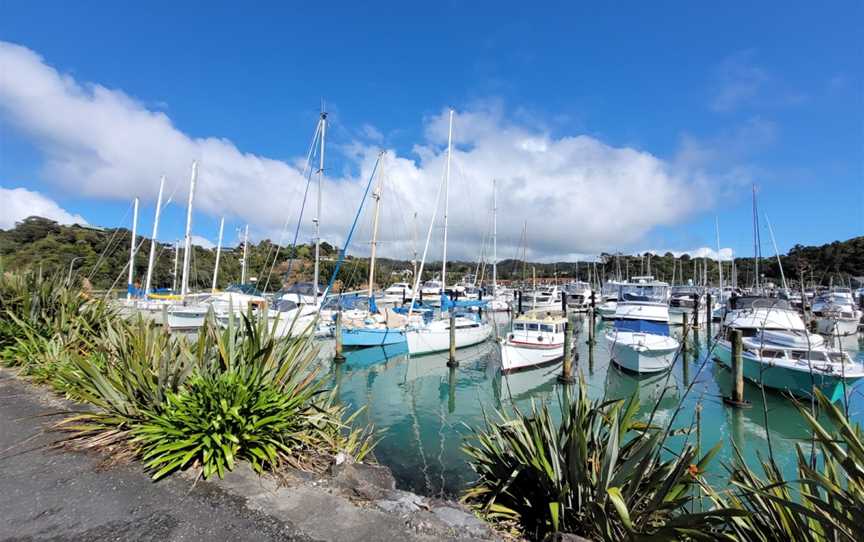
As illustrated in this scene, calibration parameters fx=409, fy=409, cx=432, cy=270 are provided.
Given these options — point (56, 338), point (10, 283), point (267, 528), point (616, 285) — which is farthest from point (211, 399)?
point (616, 285)

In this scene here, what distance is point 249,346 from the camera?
5.01 m

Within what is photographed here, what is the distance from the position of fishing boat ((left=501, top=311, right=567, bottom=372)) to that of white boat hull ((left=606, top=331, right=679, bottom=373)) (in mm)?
2539

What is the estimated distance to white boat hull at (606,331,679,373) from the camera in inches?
691

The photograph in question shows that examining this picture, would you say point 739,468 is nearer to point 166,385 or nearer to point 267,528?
point 267,528

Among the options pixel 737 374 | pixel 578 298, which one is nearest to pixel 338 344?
pixel 737 374

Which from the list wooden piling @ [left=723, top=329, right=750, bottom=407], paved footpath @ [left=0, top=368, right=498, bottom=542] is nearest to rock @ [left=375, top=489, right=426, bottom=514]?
paved footpath @ [left=0, top=368, right=498, bottom=542]

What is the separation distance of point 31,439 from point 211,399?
2386 mm

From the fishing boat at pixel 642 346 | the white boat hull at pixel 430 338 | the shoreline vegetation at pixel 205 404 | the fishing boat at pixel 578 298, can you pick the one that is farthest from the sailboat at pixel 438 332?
the fishing boat at pixel 578 298

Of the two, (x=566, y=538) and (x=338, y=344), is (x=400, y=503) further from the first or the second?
(x=338, y=344)

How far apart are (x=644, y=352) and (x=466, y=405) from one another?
8.34m

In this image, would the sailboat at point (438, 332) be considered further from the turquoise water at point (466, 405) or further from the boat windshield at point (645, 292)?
the boat windshield at point (645, 292)

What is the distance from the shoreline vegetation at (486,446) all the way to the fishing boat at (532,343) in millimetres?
12977

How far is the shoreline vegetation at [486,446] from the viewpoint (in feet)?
10.3

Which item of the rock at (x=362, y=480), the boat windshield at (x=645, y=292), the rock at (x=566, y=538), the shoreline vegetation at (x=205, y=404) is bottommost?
the rock at (x=362, y=480)
